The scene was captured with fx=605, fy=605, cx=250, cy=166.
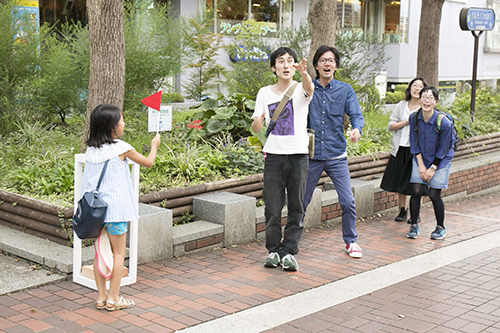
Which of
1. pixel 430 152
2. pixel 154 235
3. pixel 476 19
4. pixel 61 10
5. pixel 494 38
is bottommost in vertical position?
pixel 154 235

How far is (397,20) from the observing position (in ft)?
120

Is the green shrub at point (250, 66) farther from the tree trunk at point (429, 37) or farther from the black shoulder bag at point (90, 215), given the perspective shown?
the black shoulder bag at point (90, 215)

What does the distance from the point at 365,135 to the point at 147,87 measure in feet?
12.8

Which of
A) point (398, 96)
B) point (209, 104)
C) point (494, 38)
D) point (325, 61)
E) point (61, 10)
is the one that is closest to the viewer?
point (325, 61)

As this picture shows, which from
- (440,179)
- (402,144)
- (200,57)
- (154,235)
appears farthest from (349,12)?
(154,235)

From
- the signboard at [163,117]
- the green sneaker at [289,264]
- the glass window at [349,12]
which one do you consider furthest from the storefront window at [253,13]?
the green sneaker at [289,264]

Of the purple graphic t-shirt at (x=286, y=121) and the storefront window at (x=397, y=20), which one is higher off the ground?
the storefront window at (x=397, y=20)

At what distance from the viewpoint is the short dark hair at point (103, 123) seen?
4.32 metres

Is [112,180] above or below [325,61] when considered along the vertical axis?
below

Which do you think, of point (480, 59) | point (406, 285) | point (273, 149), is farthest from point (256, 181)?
point (480, 59)

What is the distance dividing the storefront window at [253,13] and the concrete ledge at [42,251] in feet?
69.3

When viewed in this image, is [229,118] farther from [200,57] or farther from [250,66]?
[200,57]

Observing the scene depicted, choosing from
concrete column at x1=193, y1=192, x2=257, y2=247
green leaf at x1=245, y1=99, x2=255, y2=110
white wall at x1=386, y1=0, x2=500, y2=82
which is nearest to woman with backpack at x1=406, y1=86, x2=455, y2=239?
concrete column at x1=193, y1=192, x2=257, y2=247

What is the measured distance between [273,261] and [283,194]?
0.64 meters
